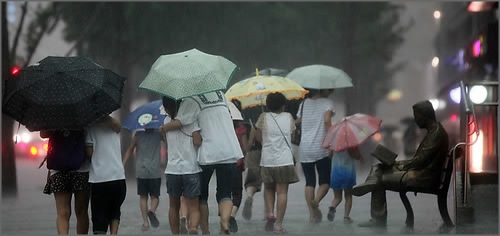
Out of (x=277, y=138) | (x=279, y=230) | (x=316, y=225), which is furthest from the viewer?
(x=316, y=225)

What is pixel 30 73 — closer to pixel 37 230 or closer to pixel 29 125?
pixel 29 125

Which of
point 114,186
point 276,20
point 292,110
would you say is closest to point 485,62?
point 276,20

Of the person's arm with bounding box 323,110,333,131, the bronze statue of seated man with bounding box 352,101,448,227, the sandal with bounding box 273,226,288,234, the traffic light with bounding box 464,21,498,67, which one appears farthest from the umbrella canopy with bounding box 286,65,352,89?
the traffic light with bounding box 464,21,498,67

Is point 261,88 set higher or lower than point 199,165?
higher

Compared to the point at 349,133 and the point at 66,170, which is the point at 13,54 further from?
the point at 66,170

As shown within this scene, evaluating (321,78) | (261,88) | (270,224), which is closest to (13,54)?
(321,78)

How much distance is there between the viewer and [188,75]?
34.0 ft

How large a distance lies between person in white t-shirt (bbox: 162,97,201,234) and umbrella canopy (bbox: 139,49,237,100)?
0.75ft

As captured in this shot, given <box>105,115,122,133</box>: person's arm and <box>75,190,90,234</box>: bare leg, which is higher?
<box>105,115,122,133</box>: person's arm

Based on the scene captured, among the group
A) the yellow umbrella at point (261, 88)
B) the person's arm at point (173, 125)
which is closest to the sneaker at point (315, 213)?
the yellow umbrella at point (261, 88)

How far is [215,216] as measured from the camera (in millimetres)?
13953

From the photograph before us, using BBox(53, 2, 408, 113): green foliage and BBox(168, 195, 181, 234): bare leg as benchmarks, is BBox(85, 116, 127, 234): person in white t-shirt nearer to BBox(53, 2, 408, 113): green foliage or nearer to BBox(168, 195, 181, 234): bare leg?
BBox(168, 195, 181, 234): bare leg

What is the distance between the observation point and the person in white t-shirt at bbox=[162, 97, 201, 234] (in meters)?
10.3

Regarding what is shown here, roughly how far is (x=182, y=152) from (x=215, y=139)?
1.09 ft
